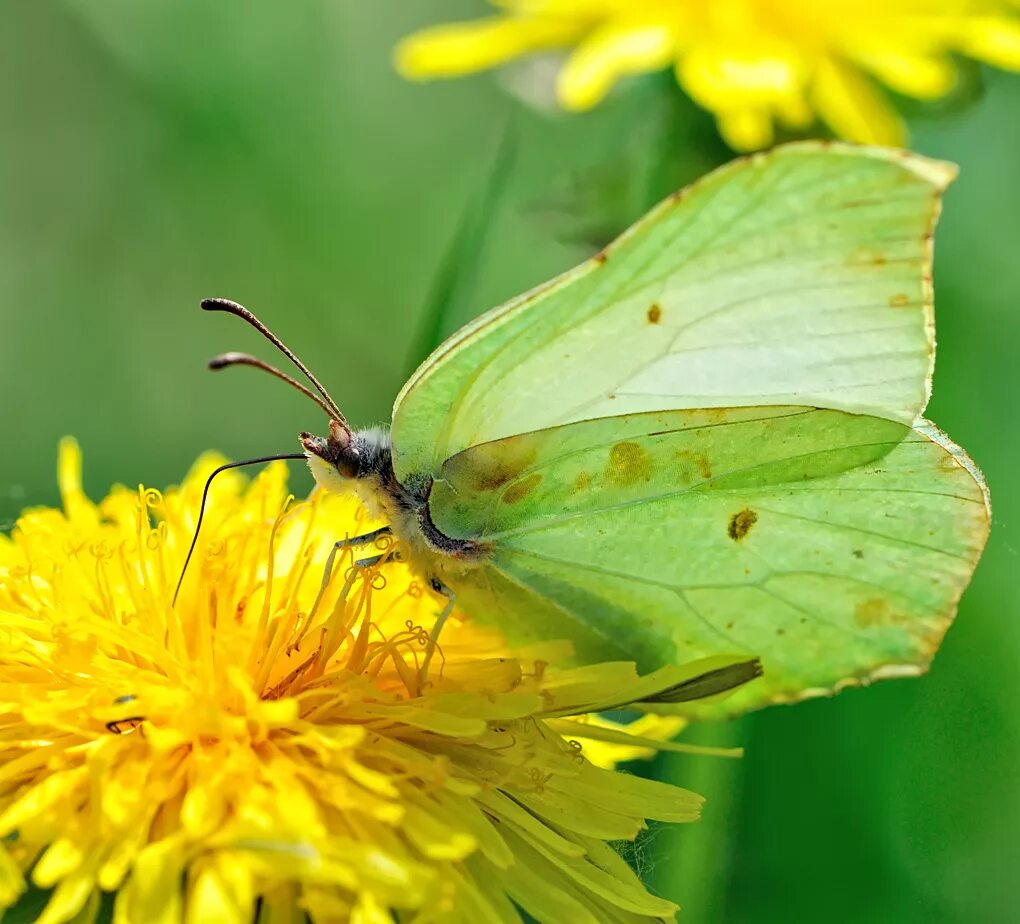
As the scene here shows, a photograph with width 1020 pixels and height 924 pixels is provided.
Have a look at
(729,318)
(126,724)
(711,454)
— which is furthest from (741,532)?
(126,724)

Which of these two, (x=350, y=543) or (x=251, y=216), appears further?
(x=251, y=216)

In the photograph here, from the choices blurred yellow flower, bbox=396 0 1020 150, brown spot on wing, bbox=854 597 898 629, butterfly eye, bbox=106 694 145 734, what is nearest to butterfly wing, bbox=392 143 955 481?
brown spot on wing, bbox=854 597 898 629

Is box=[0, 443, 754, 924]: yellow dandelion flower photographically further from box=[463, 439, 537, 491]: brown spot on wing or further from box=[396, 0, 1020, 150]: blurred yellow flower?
box=[396, 0, 1020, 150]: blurred yellow flower

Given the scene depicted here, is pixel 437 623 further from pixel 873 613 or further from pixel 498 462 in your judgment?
pixel 873 613

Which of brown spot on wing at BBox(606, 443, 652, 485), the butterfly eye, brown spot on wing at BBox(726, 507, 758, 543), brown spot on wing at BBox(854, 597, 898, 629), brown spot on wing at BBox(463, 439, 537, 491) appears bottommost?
brown spot on wing at BBox(854, 597, 898, 629)

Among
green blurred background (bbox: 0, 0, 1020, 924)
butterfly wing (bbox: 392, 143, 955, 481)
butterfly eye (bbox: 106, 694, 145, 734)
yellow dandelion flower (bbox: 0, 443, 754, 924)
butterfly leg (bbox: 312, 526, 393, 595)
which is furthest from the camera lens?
green blurred background (bbox: 0, 0, 1020, 924)

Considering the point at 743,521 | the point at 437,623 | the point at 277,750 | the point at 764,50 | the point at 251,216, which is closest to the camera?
the point at 277,750

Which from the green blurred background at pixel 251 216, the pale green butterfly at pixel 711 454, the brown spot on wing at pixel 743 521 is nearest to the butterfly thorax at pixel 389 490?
the pale green butterfly at pixel 711 454
